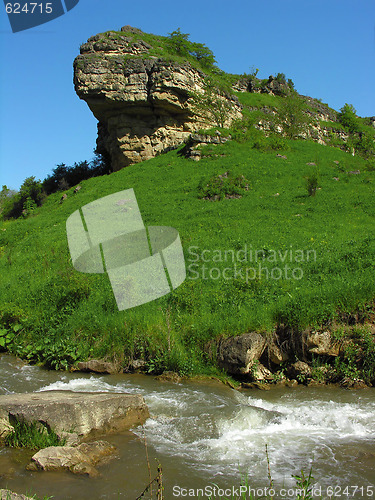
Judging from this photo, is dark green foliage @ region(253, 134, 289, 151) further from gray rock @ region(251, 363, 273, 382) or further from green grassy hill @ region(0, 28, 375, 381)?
gray rock @ region(251, 363, 273, 382)

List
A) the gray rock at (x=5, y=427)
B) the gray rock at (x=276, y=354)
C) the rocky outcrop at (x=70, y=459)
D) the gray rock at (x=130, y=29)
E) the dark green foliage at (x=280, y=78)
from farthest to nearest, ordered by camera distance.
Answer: the dark green foliage at (x=280, y=78) < the gray rock at (x=130, y=29) < the gray rock at (x=276, y=354) < the gray rock at (x=5, y=427) < the rocky outcrop at (x=70, y=459)

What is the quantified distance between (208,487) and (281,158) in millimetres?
29351

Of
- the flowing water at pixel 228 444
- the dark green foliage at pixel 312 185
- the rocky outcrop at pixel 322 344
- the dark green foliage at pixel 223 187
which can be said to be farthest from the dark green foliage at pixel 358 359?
the dark green foliage at pixel 223 187

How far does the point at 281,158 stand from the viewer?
3098cm

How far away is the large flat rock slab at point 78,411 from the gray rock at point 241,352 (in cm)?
283

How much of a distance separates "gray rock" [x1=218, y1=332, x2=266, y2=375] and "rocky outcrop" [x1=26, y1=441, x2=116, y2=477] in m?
3.97

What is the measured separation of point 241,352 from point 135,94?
31308 millimetres

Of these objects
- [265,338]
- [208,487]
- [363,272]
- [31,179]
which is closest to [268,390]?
[265,338]

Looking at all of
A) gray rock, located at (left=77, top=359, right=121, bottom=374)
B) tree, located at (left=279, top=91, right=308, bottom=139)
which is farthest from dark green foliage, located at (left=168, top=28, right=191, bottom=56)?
gray rock, located at (left=77, top=359, right=121, bottom=374)

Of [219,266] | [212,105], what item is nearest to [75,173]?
[212,105]

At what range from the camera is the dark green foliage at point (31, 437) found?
5.16 metres

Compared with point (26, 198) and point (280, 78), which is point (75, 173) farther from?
point (280, 78)

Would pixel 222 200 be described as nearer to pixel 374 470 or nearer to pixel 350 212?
pixel 350 212

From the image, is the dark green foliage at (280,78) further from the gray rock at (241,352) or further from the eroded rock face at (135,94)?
the gray rock at (241,352)
